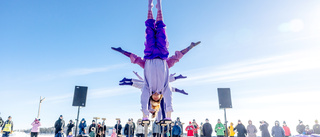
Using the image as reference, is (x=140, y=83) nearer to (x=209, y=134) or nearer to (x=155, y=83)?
(x=155, y=83)

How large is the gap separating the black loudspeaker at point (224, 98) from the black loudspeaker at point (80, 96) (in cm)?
729

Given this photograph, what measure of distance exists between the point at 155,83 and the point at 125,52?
121cm

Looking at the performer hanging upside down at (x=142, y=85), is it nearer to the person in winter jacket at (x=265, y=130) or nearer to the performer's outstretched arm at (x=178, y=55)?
the performer's outstretched arm at (x=178, y=55)

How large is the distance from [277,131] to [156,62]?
9860mm

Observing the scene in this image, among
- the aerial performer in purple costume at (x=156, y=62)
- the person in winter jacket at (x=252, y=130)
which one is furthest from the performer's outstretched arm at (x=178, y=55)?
Result: the person in winter jacket at (x=252, y=130)

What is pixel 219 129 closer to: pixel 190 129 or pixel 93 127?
pixel 190 129

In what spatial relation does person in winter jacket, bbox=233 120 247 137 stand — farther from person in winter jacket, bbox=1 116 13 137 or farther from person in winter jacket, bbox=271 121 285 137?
person in winter jacket, bbox=1 116 13 137

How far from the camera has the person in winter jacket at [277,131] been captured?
39.3ft

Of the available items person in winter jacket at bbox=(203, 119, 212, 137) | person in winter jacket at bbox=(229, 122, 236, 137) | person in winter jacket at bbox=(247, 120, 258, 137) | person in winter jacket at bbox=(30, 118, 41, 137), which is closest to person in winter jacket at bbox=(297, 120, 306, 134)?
person in winter jacket at bbox=(247, 120, 258, 137)

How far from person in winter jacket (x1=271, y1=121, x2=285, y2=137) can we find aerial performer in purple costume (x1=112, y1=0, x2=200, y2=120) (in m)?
9.13

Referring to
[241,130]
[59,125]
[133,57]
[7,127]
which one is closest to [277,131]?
[241,130]

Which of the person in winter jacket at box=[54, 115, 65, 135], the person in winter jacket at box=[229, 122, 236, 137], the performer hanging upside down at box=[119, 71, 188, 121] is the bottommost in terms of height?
the person in winter jacket at box=[229, 122, 236, 137]

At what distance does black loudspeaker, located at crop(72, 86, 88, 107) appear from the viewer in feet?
38.2

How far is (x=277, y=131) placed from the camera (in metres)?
12.0
